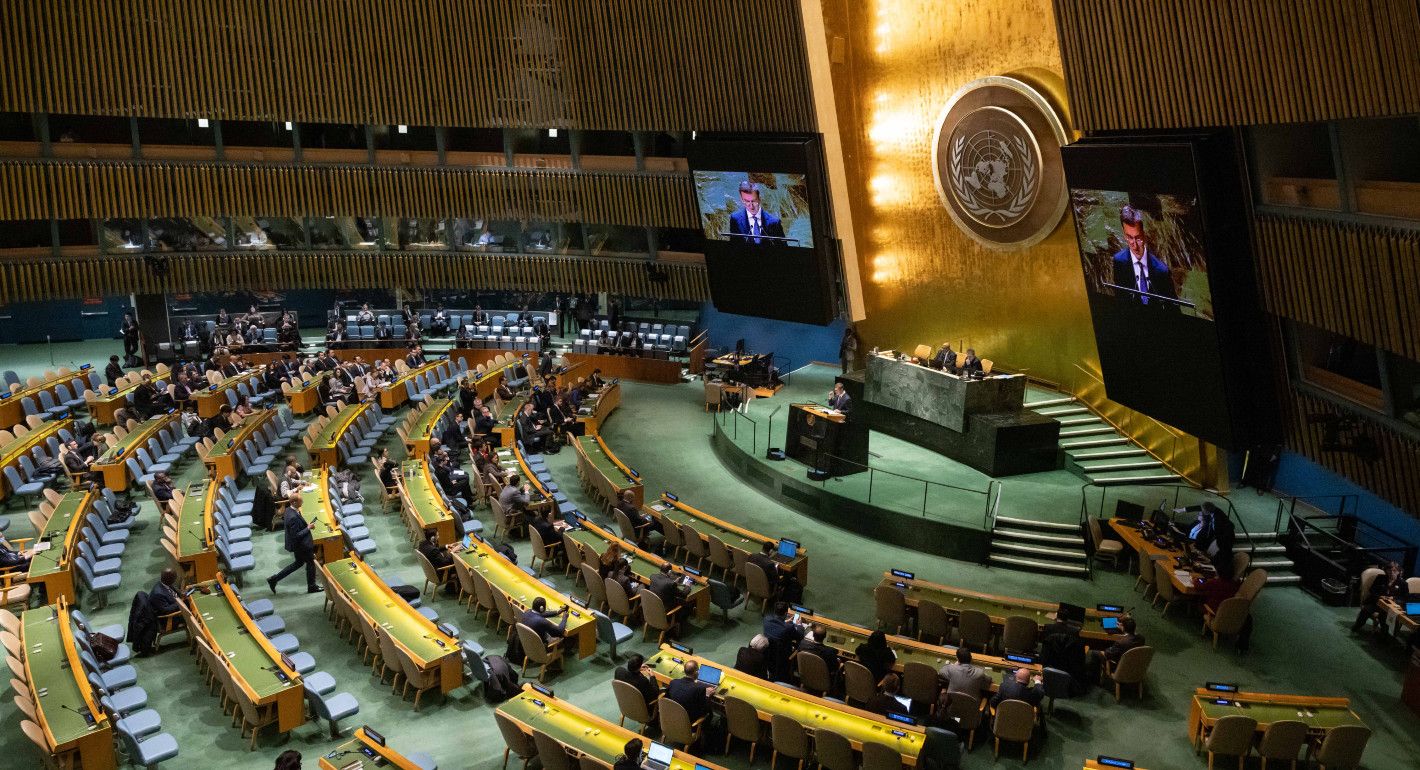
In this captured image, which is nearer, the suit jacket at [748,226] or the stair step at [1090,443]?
the stair step at [1090,443]

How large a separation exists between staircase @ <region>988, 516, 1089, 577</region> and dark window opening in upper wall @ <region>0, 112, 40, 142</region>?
21508 millimetres

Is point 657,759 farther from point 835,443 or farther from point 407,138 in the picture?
point 407,138

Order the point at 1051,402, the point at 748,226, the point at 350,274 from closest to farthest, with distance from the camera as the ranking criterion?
1. the point at 1051,402
2. the point at 748,226
3. the point at 350,274

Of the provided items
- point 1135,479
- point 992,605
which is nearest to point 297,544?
point 992,605

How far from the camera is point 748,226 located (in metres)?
20.9

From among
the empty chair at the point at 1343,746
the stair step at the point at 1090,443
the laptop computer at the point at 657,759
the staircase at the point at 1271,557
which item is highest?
the stair step at the point at 1090,443

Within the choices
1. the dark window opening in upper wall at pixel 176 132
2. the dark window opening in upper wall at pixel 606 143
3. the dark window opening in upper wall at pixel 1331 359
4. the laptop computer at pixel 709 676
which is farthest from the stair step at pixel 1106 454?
the dark window opening in upper wall at pixel 176 132

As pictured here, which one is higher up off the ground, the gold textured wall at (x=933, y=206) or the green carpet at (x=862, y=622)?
the gold textured wall at (x=933, y=206)

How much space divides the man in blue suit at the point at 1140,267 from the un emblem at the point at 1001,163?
4095 millimetres

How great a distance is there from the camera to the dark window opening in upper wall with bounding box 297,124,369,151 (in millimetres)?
24922

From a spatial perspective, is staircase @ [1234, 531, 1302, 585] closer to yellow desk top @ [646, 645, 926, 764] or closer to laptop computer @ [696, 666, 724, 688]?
yellow desk top @ [646, 645, 926, 764]

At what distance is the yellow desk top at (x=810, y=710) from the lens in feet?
29.3

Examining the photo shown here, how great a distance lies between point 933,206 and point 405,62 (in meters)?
12.0

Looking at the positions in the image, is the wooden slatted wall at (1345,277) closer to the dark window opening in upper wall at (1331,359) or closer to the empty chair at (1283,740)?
the dark window opening in upper wall at (1331,359)
